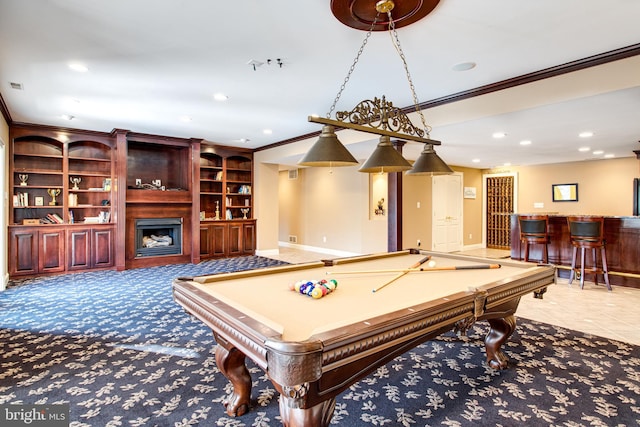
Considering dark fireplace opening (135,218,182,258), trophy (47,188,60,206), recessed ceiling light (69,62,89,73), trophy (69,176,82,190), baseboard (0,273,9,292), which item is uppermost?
recessed ceiling light (69,62,89,73)

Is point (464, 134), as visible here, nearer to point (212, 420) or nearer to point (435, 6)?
point (435, 6)

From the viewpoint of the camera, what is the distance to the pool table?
4.00 feet

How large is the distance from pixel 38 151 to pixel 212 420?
6.48 meters

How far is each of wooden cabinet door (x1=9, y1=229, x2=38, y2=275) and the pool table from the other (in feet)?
17.1

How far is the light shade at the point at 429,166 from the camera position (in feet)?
9.39

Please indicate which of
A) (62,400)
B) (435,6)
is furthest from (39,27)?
(435,6)

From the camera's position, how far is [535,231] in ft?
19.0

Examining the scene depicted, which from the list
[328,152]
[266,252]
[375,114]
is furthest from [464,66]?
[266,252]

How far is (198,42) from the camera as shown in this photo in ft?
9.52

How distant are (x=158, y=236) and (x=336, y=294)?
6243 millimetres

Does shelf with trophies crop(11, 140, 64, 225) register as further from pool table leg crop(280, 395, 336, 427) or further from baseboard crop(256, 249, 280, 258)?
pool table leg crop(280, 395, 336, 427)

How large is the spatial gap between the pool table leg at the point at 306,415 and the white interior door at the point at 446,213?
7.45m

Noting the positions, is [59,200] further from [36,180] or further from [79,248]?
[79,248]

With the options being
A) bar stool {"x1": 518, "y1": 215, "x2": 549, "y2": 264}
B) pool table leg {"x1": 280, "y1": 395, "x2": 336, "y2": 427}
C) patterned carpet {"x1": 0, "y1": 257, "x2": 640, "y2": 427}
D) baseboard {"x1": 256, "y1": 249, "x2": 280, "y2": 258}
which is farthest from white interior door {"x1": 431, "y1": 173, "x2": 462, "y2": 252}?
Result: pool table leg {"x1": 280, "y1": 395, "x2": 336, "y2": 427}
